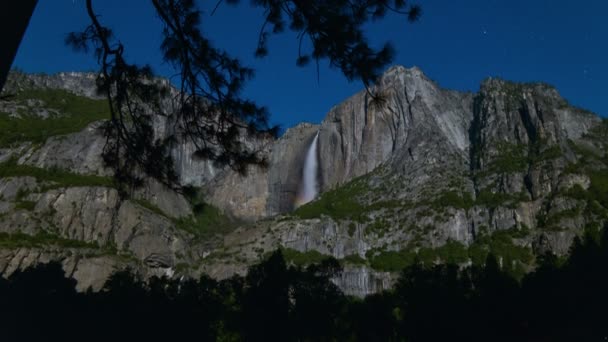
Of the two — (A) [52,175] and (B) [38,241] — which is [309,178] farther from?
(B) [38,241]

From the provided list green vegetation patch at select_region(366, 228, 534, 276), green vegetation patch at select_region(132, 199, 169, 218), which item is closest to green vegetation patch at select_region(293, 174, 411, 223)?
green vegetation patch at select_region(366, 228, 534, 276)

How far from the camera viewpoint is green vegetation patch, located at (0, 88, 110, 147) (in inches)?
4761

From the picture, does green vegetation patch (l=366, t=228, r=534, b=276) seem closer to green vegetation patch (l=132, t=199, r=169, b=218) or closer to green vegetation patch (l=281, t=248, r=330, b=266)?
green vegetation patch (l=281, t=248, r=330, b=266)

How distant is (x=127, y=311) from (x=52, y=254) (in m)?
67.7

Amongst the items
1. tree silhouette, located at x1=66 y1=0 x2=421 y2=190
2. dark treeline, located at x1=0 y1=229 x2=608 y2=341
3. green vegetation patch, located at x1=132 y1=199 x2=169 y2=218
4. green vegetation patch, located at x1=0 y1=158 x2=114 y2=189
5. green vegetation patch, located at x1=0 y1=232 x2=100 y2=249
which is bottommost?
dark treeline, located at x1=0 y1=229 x2=608 y2=341

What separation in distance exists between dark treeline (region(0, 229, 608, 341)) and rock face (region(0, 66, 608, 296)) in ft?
157

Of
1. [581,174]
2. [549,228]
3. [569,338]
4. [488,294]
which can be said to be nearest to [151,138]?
[569,338]

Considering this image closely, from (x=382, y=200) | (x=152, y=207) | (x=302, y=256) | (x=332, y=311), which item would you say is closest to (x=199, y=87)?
(x=332, y=311)

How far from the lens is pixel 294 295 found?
83.7 feet

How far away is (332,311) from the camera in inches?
859

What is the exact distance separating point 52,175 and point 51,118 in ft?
138

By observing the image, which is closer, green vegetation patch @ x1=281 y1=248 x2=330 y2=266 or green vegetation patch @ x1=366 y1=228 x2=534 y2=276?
green vegetation patch @ x1=366 y1=228 x2=534 y2=276

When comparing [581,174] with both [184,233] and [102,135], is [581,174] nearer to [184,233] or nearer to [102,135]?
[184,233]

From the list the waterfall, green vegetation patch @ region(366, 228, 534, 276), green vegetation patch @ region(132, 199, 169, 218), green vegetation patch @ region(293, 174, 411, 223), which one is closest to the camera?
green vegetation patch @ region(366, 228, 534, 276)
